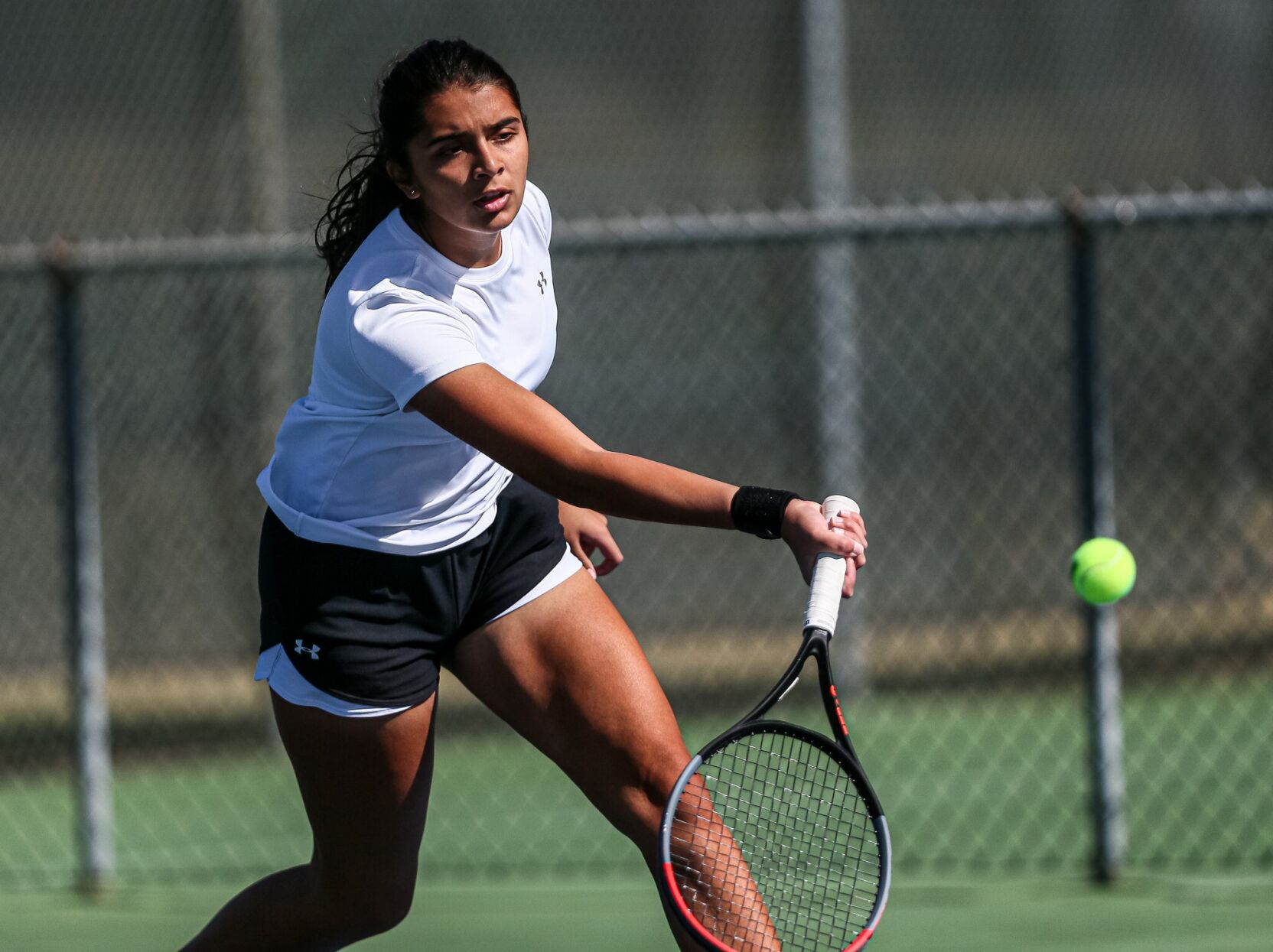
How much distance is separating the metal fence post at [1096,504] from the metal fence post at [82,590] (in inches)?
100

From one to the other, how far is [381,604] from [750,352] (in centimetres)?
388

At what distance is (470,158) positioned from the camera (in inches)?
103

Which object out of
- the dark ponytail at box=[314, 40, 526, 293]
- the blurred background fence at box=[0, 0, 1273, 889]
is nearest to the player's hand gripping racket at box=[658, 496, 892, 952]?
the dark ponytail at box=[314, 40, 526, 293]

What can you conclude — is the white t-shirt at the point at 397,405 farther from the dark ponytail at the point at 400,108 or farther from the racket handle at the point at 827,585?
the racket handle at the point at 827,585

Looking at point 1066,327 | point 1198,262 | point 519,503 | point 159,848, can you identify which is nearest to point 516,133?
point 519,503

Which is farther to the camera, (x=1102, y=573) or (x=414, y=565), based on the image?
(x=1102, y=573)

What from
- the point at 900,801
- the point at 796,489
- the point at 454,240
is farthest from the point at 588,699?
the point at 796,489

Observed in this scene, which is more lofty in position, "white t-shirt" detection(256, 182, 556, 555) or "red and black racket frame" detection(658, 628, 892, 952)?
"white t-shirt" detection(256, 182, 556, 555)

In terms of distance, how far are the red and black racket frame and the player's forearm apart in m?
0.22

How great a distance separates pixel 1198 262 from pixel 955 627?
173cm

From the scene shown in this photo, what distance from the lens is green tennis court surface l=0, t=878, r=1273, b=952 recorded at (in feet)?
12.9

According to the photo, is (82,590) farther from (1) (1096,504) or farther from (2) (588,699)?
(1) (1096,504)

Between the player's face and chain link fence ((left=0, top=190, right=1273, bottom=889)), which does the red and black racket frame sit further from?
chain link fence ((left=0, top=190, right=1273, bottom=889))

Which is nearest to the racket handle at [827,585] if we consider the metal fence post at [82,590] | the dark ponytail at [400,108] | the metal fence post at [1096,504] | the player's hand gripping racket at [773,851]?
the player's hand gripping racket at [773,851]
